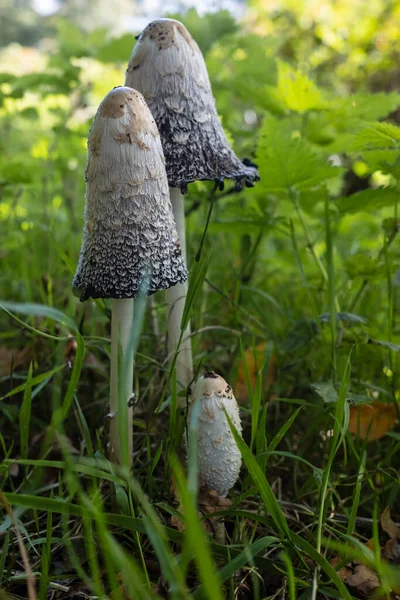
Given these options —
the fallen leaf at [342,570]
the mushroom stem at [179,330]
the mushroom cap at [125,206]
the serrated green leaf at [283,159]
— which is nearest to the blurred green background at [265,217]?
the serrated green leaf at [283,159]

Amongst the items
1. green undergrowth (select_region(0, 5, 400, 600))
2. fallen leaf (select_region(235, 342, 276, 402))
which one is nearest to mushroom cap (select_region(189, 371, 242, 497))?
green undergrowth (select_region(0, 5, 400, 600))

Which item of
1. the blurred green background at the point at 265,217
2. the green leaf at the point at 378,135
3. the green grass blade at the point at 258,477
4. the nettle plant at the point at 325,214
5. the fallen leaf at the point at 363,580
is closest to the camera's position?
the green grass blade at the point at 258,477

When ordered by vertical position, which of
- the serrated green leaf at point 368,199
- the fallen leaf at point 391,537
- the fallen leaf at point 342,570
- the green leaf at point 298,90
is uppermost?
the green leaf at point 298,90

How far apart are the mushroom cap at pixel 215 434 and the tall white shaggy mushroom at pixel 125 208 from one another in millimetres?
244

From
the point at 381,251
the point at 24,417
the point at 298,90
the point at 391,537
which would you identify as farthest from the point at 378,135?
the point at 24,417

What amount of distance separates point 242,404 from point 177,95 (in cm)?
114

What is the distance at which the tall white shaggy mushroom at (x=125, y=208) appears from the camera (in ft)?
4.40

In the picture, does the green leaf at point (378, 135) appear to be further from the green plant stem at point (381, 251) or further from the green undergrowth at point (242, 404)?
the green plant stem at point (381, 251)

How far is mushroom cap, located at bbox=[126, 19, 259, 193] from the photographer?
1539 mm

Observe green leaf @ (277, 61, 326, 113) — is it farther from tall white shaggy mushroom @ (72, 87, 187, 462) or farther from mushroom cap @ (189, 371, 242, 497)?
mushroom cap @ (189, 371, 242, 497)

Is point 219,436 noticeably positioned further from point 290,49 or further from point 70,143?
point 290,49

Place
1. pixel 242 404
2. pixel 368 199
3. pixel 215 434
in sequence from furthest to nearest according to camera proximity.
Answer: pixel 242 404
pixel 368 199
pixel 215 434

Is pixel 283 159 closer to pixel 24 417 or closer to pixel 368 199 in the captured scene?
pixel 368 199

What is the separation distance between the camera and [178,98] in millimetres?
1558
